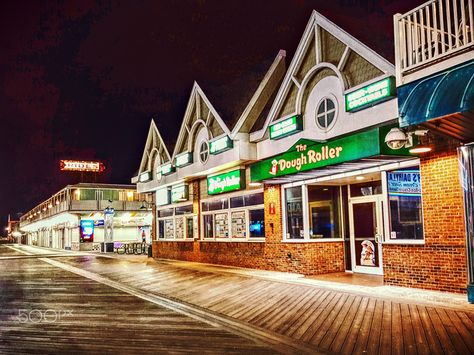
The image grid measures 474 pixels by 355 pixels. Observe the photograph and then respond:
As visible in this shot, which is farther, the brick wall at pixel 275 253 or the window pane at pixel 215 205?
the window pane at pixel 215 205

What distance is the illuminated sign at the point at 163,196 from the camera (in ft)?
83.0

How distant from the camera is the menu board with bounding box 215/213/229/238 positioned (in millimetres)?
20297

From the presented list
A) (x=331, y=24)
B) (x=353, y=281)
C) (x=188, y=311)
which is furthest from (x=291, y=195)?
(x=188, y=311)

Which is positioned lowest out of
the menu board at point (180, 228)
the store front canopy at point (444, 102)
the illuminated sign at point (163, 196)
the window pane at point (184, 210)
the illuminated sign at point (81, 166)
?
the menu board at point (180, 228)

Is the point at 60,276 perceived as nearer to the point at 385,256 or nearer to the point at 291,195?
the point at 291,195

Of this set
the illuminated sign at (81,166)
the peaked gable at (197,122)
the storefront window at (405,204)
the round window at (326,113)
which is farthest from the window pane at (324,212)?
the illuminated sign at (81,166)

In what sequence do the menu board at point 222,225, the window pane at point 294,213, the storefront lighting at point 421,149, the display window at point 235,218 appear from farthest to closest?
the menu board at point 222,225 < the display window at point 235,218 < the window pane at point 294,213 < the storefront lighting at point 421,149

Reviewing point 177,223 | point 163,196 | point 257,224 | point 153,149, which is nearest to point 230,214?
point 257,224

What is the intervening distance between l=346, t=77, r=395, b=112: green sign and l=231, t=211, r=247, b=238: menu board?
7.57 metres

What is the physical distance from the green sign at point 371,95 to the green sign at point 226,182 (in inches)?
258

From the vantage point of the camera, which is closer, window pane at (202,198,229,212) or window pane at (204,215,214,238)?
window pane at (202,198,229,212)

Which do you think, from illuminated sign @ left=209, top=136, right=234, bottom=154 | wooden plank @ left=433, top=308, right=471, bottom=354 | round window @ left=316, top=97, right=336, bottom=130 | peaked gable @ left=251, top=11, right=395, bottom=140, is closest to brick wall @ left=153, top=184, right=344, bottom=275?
illuminated sign @ left=209, top=136, right=234, bottom=154

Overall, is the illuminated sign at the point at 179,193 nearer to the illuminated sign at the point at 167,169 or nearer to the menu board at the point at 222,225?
the illuminated sign at the point at 167,169

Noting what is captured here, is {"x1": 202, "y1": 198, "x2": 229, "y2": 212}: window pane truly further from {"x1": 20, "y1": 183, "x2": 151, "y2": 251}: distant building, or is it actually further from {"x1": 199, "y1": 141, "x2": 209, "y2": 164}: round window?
{"x1": 20, "y1": 183, "x2": 151, "y2": 251}: distant building
